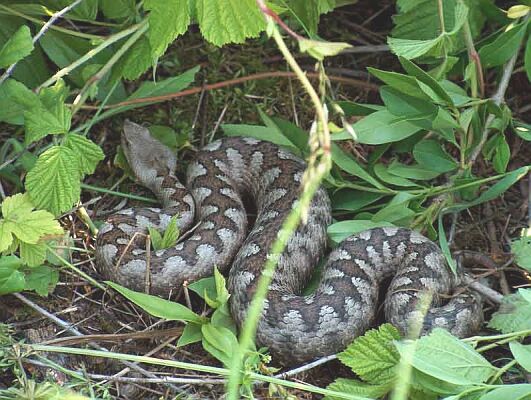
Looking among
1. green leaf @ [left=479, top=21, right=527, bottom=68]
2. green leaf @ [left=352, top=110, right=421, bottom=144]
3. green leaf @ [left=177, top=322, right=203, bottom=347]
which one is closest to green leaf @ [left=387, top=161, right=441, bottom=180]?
green leaf @ [left=352, top=110, right=421, bottom=144]

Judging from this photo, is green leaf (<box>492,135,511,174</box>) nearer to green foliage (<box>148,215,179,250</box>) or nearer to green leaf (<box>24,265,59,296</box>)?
green foliage (<box>148,215,179,250</box>)

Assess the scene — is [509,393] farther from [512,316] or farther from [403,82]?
[403,82]

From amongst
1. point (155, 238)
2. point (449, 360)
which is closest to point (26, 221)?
point (155, 238)

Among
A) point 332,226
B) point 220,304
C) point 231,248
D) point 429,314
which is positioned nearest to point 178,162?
point 231,248

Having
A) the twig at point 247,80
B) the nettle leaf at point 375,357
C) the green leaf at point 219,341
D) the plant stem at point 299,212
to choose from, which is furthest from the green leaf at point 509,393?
the twig at point 247,80

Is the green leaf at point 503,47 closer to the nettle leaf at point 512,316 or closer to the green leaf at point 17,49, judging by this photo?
the nettle leaf at point 512,316

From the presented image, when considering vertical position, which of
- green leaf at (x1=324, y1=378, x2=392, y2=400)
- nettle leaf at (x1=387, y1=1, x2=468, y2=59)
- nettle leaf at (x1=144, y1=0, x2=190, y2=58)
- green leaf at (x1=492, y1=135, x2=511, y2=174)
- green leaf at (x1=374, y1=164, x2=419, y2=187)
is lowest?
green leaf at (x1=324, y1=378, x2=392, y2=400)
